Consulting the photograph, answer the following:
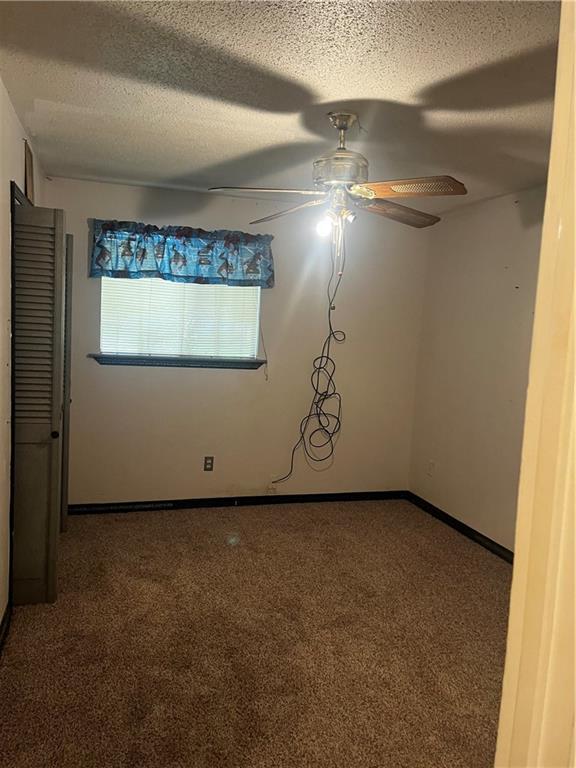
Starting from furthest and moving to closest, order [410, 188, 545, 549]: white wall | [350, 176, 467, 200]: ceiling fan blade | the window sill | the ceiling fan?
the window sill, [410, 188, 545, 549]: white wall, the ceiling fan, [350, 176, 467, 200]: ceiling fan blade

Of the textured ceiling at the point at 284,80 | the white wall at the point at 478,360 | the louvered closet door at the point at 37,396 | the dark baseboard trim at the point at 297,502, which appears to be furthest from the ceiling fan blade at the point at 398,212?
the dark baseboard trim at the point at 297,502

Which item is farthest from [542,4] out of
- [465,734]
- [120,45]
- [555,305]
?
[465,734]

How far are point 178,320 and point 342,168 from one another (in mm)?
2165

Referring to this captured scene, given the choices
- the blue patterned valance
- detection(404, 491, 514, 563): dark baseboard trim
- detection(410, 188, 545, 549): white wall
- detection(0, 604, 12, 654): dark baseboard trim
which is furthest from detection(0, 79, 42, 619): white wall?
detection(410, 188, 545, 549): white wall

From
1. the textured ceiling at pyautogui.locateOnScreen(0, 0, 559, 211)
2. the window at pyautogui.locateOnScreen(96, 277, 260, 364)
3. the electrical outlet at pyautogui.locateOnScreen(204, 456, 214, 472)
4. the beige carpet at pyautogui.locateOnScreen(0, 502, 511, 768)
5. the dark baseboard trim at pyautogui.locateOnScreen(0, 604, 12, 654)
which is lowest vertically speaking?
the beige carpet at pyautogui.locateOnScreen(0, 502, 511, 768)

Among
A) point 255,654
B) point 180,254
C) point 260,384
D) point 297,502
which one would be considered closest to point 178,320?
point 180,254

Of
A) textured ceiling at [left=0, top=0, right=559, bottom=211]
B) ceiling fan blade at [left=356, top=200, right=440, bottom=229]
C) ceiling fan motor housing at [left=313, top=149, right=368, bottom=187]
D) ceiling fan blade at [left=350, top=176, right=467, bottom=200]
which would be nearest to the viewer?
textured ceiling at [left=0, top=0, right=559, bottom=211]

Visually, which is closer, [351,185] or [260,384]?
[351,185]

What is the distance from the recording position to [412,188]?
90.7 inches

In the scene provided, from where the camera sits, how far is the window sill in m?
4.08

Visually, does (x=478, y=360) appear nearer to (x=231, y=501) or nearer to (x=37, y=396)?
(x=231, y=501)

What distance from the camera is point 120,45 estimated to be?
1.93 metres

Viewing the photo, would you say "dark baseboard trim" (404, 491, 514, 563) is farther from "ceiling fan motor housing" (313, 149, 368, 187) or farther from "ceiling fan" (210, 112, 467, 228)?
"ceiling fan motor housing" (313, 149, 368, 187)

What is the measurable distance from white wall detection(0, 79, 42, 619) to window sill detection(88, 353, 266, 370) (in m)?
1.50
